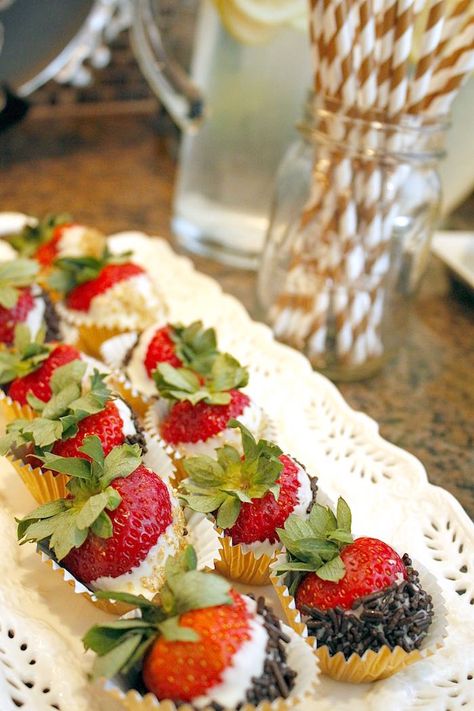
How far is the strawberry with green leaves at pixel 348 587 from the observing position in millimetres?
595

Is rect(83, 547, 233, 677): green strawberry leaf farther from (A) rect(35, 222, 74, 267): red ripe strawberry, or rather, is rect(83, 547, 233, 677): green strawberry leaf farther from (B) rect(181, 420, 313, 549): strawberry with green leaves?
(A) rect(35, 222, 74, 267): red ripe strawberry

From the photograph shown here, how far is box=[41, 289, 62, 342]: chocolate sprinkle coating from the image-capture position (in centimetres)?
99

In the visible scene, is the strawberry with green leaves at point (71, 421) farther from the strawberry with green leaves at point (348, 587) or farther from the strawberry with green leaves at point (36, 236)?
the strawberry with green leaves at point (36, 236)

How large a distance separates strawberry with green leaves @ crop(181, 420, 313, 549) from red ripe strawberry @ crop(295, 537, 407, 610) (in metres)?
0.06

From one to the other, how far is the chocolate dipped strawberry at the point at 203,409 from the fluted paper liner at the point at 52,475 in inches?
0.8

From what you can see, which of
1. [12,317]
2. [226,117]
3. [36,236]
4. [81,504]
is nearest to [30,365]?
[12,317]

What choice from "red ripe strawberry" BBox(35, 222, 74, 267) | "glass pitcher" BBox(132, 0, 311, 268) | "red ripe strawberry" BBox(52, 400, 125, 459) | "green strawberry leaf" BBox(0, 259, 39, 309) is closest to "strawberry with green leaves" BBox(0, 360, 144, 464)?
"red ripe strawberry" BBox(52, 400, 125, 459)

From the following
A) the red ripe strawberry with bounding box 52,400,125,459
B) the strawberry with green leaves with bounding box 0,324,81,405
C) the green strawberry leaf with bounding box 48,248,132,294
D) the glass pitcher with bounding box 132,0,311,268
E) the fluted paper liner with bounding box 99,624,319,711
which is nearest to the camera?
the fluted paper liner with bounding box 99,624,319,711

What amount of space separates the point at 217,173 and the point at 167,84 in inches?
6.6

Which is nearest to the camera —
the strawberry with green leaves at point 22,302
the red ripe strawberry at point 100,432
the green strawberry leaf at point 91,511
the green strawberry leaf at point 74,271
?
the green strawberry leaf at point 91,511

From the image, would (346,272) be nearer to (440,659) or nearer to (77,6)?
(440,659)

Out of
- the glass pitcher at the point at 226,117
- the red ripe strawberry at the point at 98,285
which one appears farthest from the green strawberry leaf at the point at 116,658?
the glass pitcher at the point at 226,117

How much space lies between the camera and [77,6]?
4.63 feet

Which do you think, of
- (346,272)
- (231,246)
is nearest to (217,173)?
(231,246)
